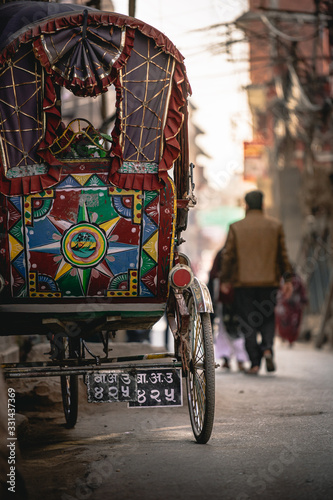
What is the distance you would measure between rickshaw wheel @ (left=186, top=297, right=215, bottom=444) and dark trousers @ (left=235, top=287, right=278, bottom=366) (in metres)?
4.03

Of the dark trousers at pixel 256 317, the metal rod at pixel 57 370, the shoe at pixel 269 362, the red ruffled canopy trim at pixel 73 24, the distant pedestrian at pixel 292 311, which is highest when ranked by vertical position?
the red ruffled canopy trim at pixel 73 24

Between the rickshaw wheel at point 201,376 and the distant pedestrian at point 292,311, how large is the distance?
1005cm

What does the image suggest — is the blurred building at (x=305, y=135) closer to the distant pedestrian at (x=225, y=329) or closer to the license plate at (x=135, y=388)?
the distant pedestrian at (x=225, y=329)

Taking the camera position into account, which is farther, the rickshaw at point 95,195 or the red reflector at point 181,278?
the red reflector at point 181,278

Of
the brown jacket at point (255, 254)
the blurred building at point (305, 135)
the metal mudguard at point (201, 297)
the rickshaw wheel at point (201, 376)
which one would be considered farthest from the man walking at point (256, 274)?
the blurred building at point (305, 135)

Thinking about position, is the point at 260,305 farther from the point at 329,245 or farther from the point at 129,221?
the point at 329,245

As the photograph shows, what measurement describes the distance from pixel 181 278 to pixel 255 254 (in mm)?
4438

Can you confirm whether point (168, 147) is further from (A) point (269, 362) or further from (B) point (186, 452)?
(A) point (269, 362)

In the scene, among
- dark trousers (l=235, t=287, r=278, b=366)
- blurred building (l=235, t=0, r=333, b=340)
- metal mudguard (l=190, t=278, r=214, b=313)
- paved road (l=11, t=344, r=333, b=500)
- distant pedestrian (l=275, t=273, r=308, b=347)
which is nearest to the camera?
paved road (l=11, t=344, r=333, b=500)

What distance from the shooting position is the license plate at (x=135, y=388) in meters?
4.80

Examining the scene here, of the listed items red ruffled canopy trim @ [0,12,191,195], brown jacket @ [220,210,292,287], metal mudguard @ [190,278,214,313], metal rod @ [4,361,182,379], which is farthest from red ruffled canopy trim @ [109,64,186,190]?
brown jacket @ [220,210,292,287]

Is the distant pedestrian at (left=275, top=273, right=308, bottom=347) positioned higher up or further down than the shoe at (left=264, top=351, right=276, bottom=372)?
further down

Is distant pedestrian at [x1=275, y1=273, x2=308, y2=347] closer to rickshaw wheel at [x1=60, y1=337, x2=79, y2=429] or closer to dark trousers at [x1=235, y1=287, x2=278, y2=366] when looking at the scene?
dark trousers at [x1=235, y1=287, x2=278, y2=366]

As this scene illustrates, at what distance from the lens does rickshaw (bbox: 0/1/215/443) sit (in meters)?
5.03
